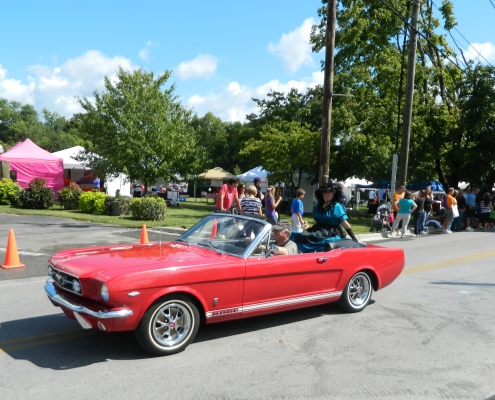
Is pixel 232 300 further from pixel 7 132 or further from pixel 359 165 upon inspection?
pixel 7 132

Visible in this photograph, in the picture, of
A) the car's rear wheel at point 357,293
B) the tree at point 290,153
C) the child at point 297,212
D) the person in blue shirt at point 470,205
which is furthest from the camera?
the tree at point 290,153

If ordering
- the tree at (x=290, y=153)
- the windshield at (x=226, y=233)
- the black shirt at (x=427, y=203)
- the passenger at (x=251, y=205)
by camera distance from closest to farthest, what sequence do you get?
the windshield at (x=226, y=233), the passenger at (x=251, y=205), the black shirt at (x=427, y=203), the tree at (x=290, y=153)

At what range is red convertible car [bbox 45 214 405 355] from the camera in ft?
15.2

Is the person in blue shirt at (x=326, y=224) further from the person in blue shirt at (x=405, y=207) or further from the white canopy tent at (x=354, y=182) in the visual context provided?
the white canopy tent at (x=354, y=182)

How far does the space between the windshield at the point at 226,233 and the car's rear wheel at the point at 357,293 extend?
1.64 m

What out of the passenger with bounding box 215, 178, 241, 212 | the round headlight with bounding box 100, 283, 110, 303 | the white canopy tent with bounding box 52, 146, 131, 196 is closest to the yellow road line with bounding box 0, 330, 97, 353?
the round headlight with bounding box 100, 283, 110, 303

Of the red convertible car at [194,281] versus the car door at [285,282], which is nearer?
the red convertible car at [194,281]

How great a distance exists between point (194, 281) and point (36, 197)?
65.4ft

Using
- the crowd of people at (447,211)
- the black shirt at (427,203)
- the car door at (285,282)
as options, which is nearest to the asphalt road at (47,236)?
the car door at (285,282)

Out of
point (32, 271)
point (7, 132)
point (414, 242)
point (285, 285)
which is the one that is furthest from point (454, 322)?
point (7, 132)

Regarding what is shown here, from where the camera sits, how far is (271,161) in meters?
25.9

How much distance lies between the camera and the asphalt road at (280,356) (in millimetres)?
4242

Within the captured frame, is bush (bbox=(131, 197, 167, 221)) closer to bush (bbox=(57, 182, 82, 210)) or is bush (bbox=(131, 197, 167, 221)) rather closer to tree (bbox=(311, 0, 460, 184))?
bush (bbox=(57, 182, 82, 210))

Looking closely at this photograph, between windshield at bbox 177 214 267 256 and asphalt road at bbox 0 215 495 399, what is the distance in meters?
0.99
